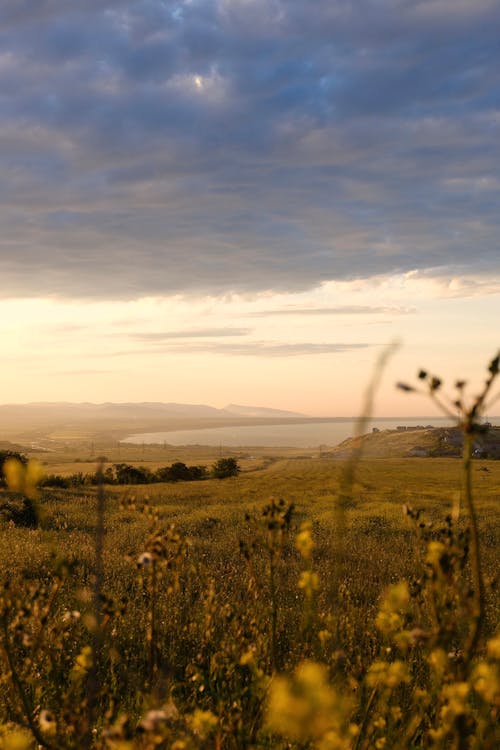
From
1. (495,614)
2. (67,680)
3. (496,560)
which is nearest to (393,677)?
(67,680)

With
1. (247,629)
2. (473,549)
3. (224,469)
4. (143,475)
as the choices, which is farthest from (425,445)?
(473,549)

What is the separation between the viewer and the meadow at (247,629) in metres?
1.97

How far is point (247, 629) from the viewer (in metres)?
4.13

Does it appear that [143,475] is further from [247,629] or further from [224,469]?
[247,629]

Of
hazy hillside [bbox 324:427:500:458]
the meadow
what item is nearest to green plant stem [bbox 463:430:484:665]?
the meadow

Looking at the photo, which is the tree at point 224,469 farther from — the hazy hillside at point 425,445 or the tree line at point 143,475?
the hazy hillside at point 425,445

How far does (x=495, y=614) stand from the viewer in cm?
678

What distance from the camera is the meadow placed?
197 centimetres

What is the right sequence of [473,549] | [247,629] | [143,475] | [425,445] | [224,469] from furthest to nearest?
[425,445], [224,469], [143,475], [247,629], [473,549]

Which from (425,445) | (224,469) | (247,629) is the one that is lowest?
(425,445)

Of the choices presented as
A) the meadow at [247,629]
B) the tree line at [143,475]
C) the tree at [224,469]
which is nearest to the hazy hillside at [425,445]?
the tree at [224,469]

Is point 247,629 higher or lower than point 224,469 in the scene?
higher

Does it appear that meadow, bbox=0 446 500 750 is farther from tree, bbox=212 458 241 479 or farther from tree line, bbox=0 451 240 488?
tree, bbox=212 458 241 479

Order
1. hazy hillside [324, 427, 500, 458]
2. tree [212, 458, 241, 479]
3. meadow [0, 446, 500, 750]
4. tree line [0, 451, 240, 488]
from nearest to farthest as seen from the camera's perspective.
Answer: meadow [0, 446, 500, 750]
tree line [0, 451, 240, 488]
tree [212, 458, 241, 479]
hazy hillside [324, 427, 500, 458]
